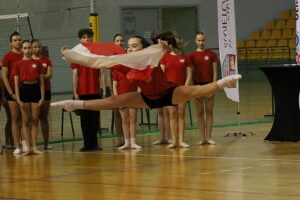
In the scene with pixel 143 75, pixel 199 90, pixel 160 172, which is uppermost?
pixel 143 75

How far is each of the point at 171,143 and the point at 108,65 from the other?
3900 millimetres

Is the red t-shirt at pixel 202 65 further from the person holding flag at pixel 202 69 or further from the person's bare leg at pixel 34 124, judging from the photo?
the person's bare leg at pixel 34 124

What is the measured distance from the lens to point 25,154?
10.0 m

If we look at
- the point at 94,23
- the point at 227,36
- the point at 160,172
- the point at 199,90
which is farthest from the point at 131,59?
the point at 94,23

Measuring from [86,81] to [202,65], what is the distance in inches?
71.0

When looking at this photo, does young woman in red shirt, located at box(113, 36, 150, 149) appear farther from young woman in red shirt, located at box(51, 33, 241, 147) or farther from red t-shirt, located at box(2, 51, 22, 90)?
young woman in red shirt, located at box(51, 33, 241, 147)

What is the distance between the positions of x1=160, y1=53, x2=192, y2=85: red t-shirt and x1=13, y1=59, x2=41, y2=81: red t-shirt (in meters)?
1.93

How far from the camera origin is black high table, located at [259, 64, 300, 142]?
34.7 feet

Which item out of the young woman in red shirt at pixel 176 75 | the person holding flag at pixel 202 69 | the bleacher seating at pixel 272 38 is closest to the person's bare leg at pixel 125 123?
the young woman in red shirt at pixel 176 75

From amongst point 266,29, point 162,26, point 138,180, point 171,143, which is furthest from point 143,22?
point 138,180

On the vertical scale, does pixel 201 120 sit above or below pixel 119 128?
above

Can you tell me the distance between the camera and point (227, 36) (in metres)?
11.5

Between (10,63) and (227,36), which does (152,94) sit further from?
(227,36)

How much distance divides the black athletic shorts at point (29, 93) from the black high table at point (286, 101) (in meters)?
3.48
